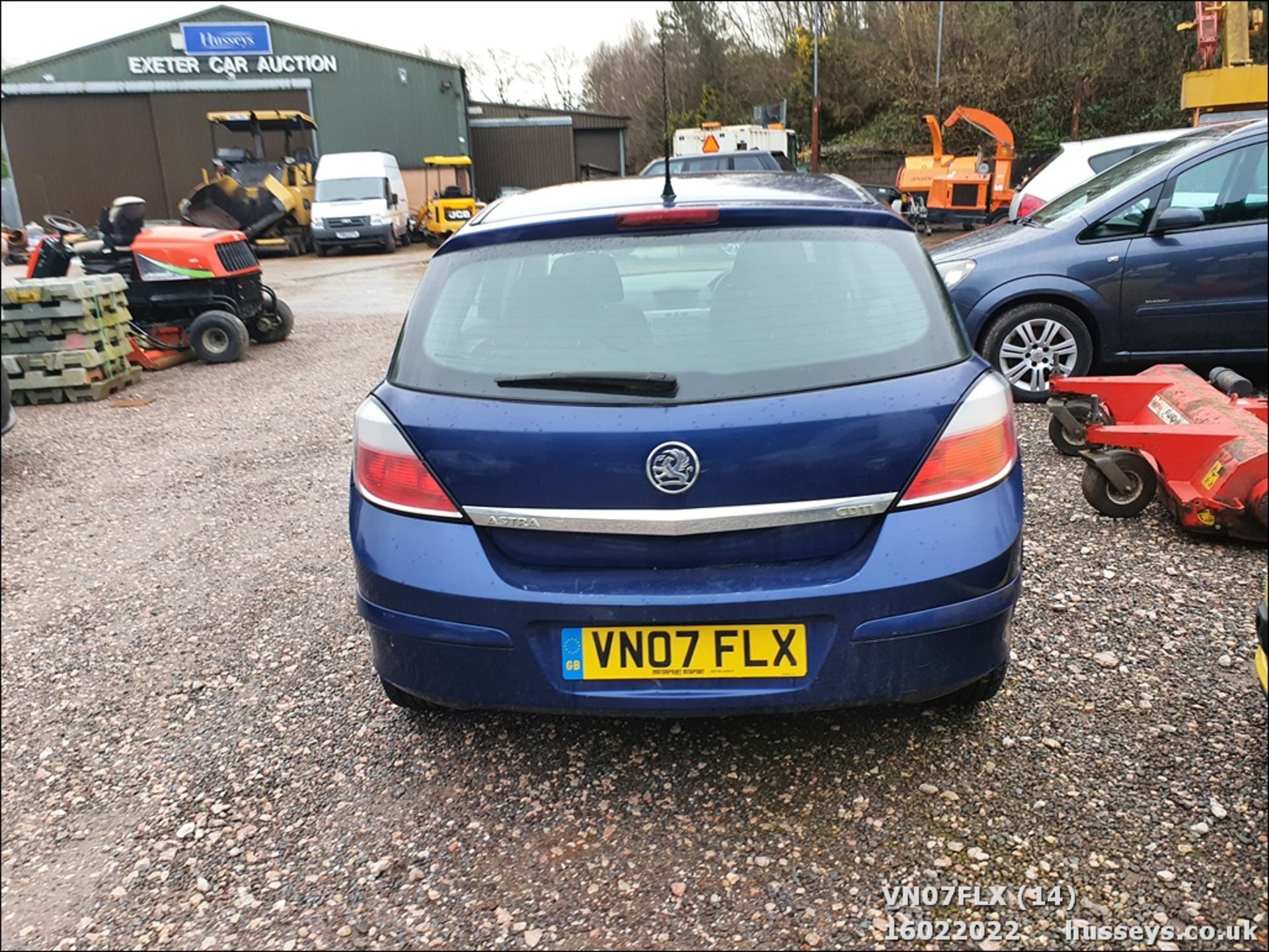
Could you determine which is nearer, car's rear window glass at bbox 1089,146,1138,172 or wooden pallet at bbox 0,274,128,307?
wooden pallet at bbox 0,274,128,307

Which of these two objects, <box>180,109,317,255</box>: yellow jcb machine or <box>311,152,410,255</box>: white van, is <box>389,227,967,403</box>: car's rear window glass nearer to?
<box>180,109,317,255</box>: yellow jcb machine

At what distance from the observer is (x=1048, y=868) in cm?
214

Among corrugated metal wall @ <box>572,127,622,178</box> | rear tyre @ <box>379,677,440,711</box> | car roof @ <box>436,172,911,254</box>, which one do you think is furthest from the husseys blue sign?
rear tyre @ <box>379,677,440,711</box>

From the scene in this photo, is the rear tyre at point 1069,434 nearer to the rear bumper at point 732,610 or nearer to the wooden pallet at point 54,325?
the rear bumper at point 732,610

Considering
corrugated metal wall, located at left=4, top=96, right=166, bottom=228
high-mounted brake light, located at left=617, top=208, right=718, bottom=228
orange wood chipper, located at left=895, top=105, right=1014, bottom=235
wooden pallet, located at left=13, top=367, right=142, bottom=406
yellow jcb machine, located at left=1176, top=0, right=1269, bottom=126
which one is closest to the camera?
high-mounted brake light, located at left=617, top=208, right=718, bottom=228

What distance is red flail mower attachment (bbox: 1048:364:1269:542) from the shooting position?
3.64m

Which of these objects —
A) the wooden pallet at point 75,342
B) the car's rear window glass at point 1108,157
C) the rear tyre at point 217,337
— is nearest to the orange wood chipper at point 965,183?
the car's rear window glass at point 1108,157

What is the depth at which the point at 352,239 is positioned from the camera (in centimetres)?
2166

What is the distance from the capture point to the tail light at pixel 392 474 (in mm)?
2293

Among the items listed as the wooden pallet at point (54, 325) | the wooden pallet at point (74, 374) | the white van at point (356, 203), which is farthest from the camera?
the white van at point (356, 203)

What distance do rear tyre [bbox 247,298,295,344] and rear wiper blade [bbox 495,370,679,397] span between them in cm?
890

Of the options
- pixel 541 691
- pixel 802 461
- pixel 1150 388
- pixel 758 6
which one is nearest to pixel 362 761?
pixel 541 691

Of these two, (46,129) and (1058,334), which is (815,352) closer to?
(1058,334)

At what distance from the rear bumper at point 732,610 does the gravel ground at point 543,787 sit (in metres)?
0.32
